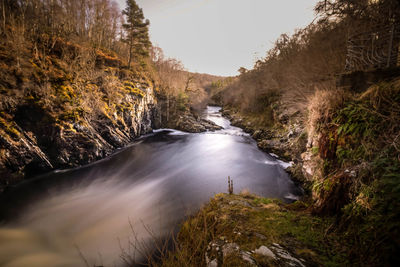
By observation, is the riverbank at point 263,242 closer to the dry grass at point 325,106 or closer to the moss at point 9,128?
the dry grass at point 325,106

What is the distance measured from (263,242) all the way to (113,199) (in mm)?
7502

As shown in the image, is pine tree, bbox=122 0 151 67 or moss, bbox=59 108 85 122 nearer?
moss, bbox=59 108 85 122

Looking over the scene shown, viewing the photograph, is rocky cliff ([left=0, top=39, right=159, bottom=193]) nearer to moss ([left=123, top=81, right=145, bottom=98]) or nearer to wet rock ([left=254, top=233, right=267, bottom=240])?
moss ([left=123, top=81, right=145, bottom=98])

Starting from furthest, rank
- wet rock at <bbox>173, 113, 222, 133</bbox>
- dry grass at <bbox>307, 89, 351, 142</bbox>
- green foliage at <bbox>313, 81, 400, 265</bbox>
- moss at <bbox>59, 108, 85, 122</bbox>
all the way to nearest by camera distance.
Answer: wet rock at <bbox>173, 113, 222, 133</bbox>, moss at <bbox>59, 108, 85, 122</bbox>, dry grass at <bbox>307, 89, 351, 142</bbox>, green foliage at <bbox>313, 81, 400, 265</bbox>

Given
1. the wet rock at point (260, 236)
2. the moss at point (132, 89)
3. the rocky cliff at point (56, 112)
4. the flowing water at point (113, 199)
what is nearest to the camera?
the wet rock at point (260, 236)

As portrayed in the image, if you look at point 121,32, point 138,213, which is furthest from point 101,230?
point 121,32

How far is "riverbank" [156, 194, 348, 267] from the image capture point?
239cm

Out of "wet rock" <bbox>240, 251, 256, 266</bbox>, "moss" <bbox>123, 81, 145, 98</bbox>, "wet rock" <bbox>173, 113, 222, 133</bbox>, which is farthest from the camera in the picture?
"wet rock" <bbox>173, 113, 222, 133</bbox>

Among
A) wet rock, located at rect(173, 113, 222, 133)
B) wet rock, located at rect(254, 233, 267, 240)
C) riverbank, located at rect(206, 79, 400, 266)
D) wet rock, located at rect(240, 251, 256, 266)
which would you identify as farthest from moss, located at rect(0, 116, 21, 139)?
wet rock, located at rect(173, 113, 222, 133)

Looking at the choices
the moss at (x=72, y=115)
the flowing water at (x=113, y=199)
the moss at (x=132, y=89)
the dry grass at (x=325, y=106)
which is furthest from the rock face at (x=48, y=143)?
the dry grass at (x=325, y=106)

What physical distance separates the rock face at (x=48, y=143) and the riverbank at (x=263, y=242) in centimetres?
977

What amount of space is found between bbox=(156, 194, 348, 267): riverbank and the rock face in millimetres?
9770

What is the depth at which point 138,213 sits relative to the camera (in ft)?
22.3

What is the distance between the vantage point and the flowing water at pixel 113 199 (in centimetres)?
504
